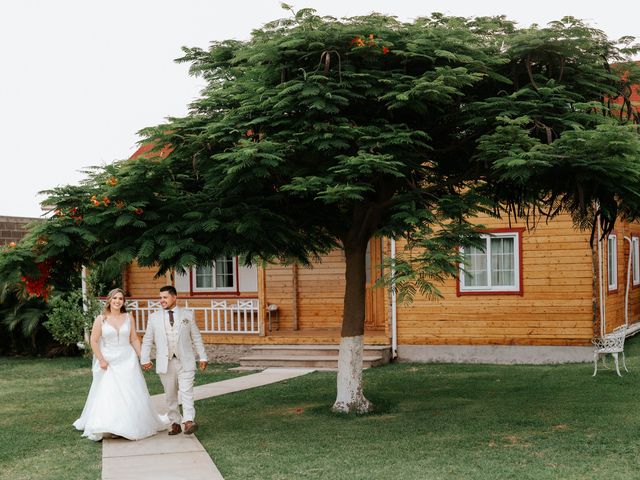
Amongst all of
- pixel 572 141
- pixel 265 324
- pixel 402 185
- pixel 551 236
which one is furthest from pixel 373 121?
pixel 265 324

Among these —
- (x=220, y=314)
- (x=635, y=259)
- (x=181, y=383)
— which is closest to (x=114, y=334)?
(x=181, y=383)

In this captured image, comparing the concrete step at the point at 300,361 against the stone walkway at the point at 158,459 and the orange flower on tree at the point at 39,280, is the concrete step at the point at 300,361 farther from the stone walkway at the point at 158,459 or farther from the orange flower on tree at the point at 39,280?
the orange flower on tree at the point at 39,280

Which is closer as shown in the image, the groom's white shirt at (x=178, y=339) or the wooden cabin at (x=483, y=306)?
the groom's white shirt at (x=178, y=339)

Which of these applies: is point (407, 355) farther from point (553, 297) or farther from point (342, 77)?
point (342, 77)

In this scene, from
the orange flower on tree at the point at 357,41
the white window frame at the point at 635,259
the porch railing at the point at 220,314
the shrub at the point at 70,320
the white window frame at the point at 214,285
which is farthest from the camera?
the white window frame at the point at 635,259

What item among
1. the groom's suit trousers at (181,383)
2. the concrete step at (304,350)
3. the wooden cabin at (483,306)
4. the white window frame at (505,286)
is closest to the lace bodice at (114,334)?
the groom's suit trousers at (181,383)

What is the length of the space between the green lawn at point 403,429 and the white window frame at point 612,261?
3426mm

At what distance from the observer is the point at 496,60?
9641mm

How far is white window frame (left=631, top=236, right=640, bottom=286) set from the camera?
22209 mm

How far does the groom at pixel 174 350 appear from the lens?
1051 cm

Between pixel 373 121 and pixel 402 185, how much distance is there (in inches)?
56.0

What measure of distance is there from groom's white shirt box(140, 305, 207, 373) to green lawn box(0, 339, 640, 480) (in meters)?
1.02

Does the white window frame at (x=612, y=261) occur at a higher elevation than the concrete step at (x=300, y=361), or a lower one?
higher

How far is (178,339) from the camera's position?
415 inches
